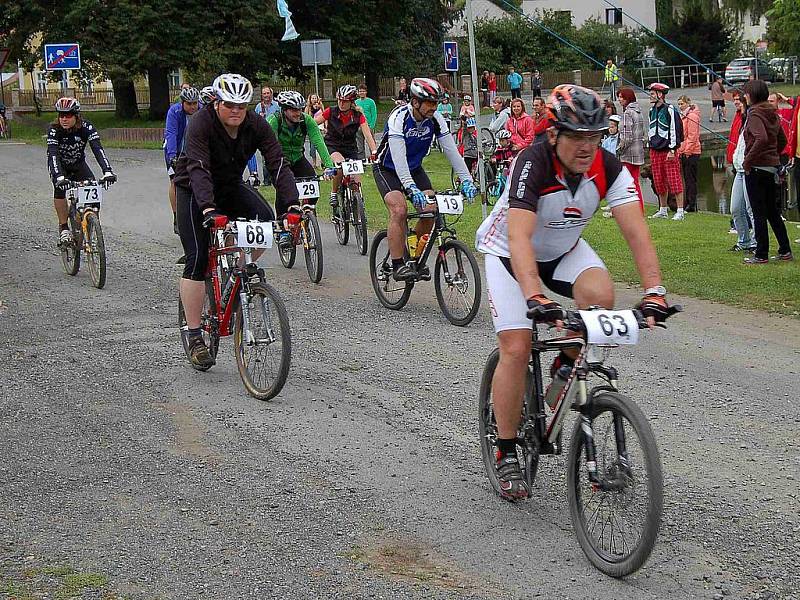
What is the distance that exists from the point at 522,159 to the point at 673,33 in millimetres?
64149

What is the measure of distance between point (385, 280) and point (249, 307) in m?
3.37

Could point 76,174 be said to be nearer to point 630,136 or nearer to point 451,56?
point 630,136

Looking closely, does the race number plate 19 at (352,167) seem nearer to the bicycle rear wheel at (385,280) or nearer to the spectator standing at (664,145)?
the bicycle rear wheel at (385,280)

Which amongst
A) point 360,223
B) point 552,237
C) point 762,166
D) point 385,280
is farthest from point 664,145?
point 552,237

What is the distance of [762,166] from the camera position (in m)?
12.7

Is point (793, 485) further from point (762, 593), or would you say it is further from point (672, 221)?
point (672, 221)

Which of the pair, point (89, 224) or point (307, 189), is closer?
point (89, 224)

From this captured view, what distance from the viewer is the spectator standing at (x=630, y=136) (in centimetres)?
1734

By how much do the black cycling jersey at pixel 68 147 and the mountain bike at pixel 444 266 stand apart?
3461 mm

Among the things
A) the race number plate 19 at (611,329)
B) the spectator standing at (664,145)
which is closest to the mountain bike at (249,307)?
the race number plate 19 at (611,329)

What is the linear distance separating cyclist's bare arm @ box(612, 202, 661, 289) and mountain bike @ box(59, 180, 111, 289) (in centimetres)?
808

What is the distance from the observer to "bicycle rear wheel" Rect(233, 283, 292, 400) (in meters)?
A: 7.58

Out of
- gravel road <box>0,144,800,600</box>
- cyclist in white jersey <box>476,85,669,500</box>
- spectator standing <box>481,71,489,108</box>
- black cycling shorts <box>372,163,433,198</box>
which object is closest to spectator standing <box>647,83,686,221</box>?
gravel road <box>0,144,800,600</box>

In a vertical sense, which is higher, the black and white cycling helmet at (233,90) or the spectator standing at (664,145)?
the black and white cycling helmet at (233,90)
